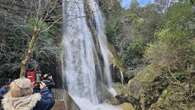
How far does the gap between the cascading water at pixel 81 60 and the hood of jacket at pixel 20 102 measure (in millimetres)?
13787

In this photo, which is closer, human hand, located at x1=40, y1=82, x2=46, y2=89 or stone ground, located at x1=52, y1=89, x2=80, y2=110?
human hand, located at x1=40, y1=82, x2=46, y2=89

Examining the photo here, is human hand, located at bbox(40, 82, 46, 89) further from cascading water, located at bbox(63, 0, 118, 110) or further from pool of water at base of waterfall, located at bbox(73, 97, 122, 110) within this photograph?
cascading water, located at bbox(63, 0, 118, 110)

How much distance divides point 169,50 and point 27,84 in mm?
10228

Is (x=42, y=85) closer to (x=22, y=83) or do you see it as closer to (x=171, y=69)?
(x=22, y=83)

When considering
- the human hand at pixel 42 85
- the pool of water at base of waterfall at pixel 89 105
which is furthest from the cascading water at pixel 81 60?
the human hand at pixel 42 85

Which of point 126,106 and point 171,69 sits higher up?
point 171,69

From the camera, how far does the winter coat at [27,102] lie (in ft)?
14.5

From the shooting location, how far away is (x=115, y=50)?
23641mm

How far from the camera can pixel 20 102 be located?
4.41 metres

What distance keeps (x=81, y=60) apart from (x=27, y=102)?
1622 cm

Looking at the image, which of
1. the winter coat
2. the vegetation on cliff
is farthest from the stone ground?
the winter coat

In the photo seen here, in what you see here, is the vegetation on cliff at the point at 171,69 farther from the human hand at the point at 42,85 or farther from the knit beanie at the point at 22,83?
the knit beanie at the point at 22,83

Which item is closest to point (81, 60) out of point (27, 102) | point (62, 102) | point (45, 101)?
point (62, 102)

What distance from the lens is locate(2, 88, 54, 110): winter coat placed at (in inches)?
174
